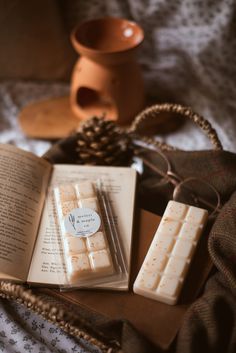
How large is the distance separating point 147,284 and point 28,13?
77 cm

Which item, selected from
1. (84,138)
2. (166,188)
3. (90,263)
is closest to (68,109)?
(84,138)

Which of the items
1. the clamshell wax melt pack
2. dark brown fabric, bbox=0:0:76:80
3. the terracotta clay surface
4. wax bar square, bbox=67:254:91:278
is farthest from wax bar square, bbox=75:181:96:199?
dark brown fabric, bbox=0:0:76:80

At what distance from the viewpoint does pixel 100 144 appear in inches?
33.8

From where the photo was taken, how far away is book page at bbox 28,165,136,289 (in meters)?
0.67

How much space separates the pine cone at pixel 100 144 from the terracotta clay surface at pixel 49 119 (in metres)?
0.20

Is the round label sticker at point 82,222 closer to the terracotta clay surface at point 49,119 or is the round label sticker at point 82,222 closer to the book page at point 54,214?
the book page at point 54,214

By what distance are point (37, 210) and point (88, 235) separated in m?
0.10

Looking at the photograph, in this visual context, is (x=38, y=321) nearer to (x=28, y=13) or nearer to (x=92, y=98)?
(x=92, y=98)

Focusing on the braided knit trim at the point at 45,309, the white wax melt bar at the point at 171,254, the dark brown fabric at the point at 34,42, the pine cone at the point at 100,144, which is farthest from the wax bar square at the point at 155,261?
the dark brown fabric at the point at 34,42

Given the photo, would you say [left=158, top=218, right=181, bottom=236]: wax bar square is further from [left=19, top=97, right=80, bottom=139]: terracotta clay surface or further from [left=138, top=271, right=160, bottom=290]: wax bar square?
[left=19, top=97, right=80, bottom=139]: terracotta clay surface

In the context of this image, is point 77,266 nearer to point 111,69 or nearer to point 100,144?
point 100,144

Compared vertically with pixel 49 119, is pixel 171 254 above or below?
above

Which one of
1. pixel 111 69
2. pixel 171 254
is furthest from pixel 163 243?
pixel 111 69

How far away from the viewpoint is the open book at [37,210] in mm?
665
